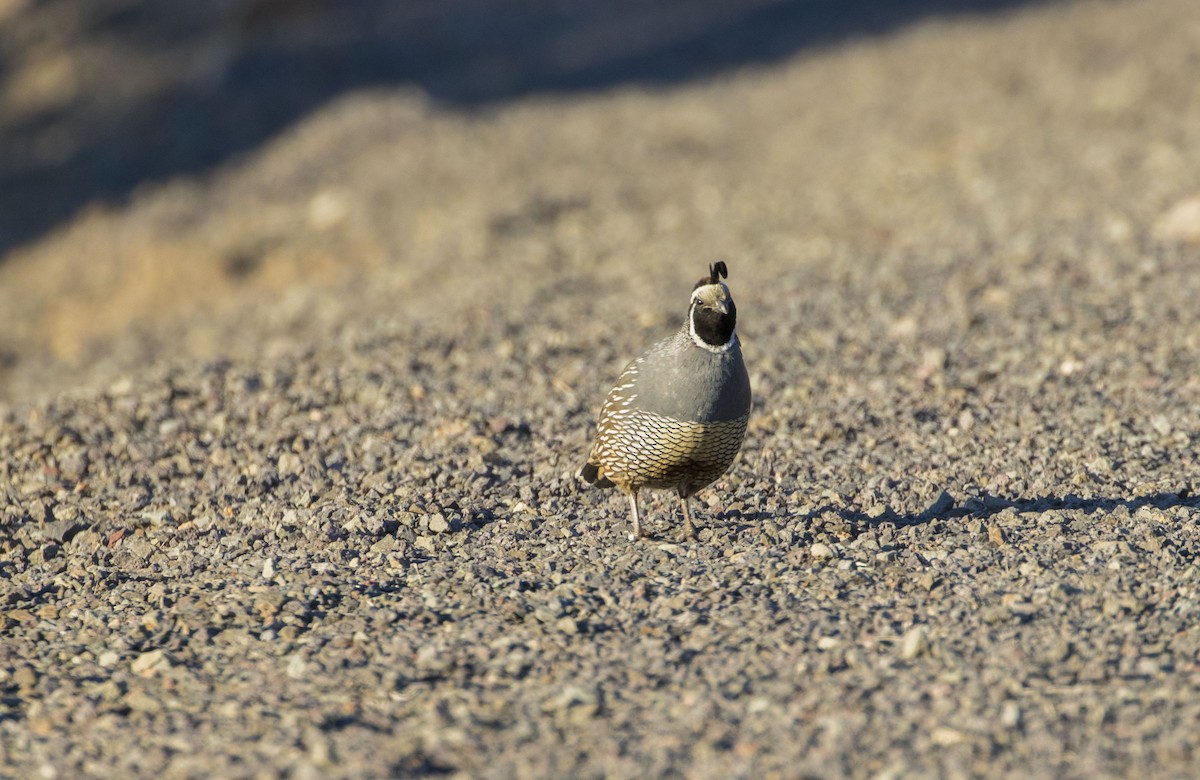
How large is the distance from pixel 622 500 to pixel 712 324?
131 cm

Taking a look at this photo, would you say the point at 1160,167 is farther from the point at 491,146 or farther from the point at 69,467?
the point at 69,467

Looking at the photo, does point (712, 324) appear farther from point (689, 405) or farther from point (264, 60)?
point (264, 60)

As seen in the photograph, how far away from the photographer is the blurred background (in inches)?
503

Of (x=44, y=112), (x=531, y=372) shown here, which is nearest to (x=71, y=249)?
(x=44, y=112)

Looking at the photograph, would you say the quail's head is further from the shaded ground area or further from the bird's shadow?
the shaded ground area

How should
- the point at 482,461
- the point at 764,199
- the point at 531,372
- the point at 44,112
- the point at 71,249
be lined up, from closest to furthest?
the point at 482,461 → the point at 531,372 → the point at 764,199 → the point at 71,249 → the point at 44,112

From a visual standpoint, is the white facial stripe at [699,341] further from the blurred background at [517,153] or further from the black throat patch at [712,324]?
the blurred background at [517,153]

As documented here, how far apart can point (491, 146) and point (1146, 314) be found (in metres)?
9.74

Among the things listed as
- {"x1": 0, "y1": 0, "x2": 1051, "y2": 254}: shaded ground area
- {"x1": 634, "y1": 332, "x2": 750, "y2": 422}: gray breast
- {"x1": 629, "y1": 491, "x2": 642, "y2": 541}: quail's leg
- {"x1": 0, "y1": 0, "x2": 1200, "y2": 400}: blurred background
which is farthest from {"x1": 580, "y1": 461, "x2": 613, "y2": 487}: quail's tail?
{"x1": 0, "y1": 0, "x2": 1051, "y2": 254}: shaded ground area

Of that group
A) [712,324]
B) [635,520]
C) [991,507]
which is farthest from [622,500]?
[991,507]

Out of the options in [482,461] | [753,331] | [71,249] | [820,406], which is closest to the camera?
[482,461]

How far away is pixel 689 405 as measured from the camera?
19.3 ft

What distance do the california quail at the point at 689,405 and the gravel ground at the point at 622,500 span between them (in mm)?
401

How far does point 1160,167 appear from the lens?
12.9 metres
